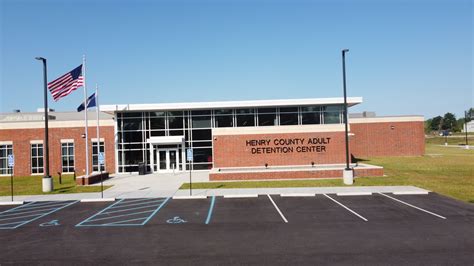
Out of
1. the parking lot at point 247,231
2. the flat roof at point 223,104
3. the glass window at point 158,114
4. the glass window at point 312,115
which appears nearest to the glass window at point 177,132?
the glass window at point 158,114

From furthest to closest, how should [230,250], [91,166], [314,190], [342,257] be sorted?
[91,166] → [314,190] → [230,250] → [342,257]

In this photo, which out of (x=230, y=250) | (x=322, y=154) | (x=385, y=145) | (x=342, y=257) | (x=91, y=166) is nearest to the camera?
(x=342, y=257)

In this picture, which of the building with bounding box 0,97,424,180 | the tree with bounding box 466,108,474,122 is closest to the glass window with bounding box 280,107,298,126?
the building with bounding box 0,97,424,180

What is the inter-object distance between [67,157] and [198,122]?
41.4 ft

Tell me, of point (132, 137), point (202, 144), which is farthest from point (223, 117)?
point (132, 137)

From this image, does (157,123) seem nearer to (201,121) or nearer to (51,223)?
(201,121)

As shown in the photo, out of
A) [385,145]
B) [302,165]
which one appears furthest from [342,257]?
[385,145]

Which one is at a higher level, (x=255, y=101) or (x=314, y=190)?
(x=255, y=101)

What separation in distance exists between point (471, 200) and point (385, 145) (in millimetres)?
27656

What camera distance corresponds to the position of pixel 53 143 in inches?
1272

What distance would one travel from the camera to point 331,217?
1248 centimetres

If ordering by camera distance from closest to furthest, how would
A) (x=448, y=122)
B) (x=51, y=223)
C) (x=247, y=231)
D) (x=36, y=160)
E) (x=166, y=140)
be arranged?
(x=247, y=231), (x=51, y=223), (x=166, y=140), (x=36, y=160), (x=448, y=122)

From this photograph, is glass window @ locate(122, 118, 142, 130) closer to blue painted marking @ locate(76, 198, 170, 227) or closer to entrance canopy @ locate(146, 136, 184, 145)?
entrance canopy @ locate(146, 136, 184, 145)

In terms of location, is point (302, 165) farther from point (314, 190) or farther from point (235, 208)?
point (235, 208)
